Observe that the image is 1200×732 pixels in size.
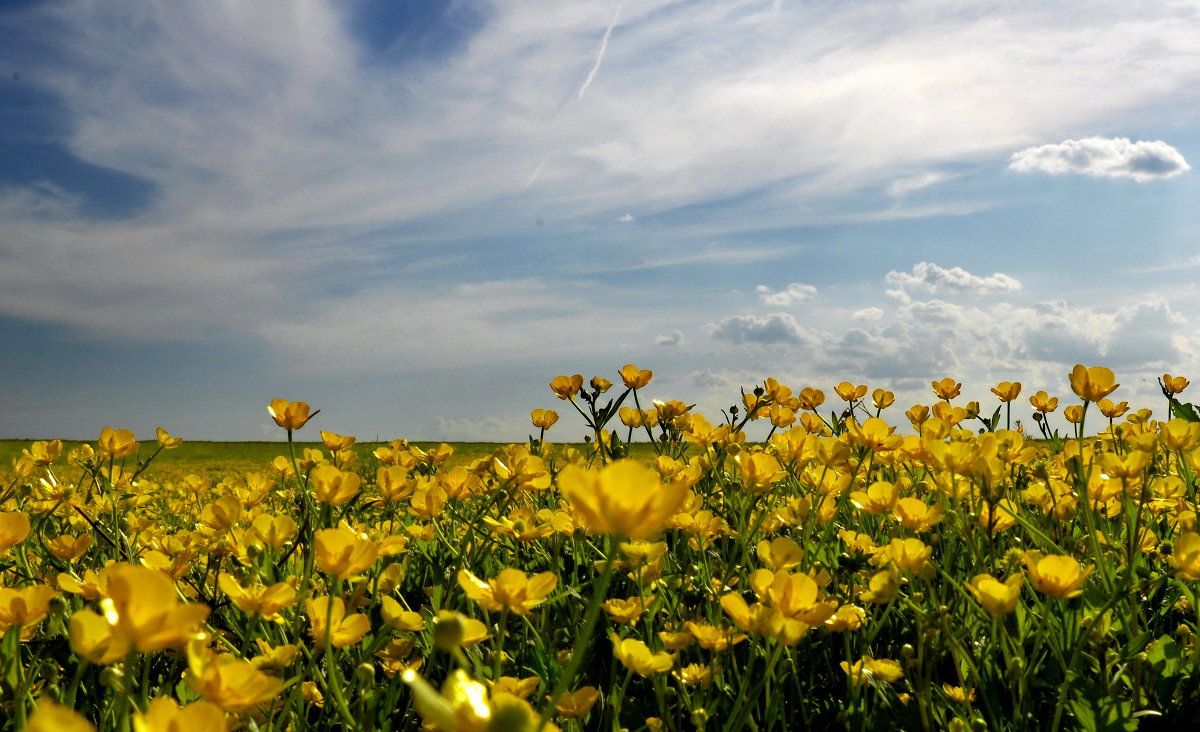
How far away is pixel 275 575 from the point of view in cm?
289

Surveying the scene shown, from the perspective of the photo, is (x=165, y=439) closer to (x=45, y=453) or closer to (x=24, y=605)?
(x=45, y=453)

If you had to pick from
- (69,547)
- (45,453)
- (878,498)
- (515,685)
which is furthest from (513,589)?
(45,453)

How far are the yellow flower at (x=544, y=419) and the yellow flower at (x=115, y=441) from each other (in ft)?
4.77

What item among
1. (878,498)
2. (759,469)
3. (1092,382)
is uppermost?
(1092,382)

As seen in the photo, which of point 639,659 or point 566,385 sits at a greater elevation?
point 566,385

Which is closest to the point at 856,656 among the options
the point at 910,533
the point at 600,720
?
the point at 600,720

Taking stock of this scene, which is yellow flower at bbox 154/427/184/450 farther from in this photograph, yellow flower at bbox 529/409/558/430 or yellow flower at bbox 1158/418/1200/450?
yellow flower at bbox 1158/418/1200/450

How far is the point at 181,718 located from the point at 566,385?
2.35m

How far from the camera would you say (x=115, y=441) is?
9.63ft

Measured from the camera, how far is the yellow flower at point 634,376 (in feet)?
10.8

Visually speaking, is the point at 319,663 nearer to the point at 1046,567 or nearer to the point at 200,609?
the point at 200,609

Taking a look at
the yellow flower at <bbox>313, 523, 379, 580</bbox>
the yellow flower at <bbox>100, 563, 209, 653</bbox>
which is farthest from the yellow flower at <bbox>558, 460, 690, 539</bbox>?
the yellow flower at <bbox>313, 523, 379, 580</bbox>

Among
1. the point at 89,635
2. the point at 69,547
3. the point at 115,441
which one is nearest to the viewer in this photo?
the point at 89,635

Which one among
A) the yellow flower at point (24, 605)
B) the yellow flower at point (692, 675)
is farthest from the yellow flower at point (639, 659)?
the yellow flower at point (24, 605)
